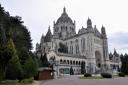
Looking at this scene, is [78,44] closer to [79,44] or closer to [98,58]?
[79,44]

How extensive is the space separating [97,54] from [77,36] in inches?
608

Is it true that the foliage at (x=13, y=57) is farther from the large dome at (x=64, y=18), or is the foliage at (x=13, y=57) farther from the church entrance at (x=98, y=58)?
the church entrance at (x=98, y=58)

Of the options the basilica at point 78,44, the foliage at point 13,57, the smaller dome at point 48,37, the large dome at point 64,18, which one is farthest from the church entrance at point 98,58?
the foliage at point 13,57

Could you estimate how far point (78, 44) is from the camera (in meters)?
115

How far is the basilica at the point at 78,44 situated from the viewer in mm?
102750

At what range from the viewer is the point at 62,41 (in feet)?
402

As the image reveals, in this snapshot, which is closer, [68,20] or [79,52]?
[79,52]

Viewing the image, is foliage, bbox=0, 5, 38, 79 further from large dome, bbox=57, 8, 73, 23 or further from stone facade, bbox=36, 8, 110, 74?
large dome, bbox=57, 8, 73, 23

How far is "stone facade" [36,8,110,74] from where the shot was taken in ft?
338

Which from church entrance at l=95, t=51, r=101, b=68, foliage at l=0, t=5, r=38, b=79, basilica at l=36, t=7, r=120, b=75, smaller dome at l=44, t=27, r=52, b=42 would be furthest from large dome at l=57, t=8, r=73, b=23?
foliage at l=0, t=5, r=38, b=79

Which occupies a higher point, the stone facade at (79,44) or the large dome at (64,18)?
the large dome at (64,18)

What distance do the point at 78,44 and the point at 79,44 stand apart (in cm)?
116

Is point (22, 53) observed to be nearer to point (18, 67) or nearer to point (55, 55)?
point (18, 67)

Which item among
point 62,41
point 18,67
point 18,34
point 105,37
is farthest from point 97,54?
point 18,67
